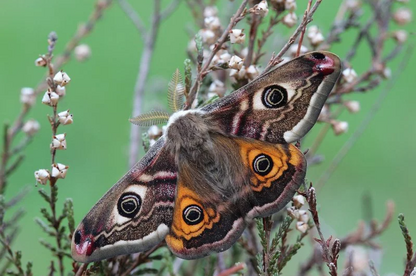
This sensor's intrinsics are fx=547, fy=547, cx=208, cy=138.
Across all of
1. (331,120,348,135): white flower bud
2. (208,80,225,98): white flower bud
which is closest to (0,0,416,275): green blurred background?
(331,120,348,135): white flower bud

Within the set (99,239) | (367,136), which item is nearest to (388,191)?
(367,136)

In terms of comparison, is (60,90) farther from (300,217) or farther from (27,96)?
(300,217)

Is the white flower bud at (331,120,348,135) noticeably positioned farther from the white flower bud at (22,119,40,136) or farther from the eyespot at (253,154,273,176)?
the white flower bud at (22,119,40,136)

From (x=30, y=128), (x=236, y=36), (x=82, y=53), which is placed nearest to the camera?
(x=236, y=36)

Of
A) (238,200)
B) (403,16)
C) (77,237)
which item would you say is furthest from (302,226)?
(403,16)

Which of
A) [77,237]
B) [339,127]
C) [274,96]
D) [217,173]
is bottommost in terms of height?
[77,237]

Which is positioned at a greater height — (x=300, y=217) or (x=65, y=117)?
(x=65, y=117)

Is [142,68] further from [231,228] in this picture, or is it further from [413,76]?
[413,76]
